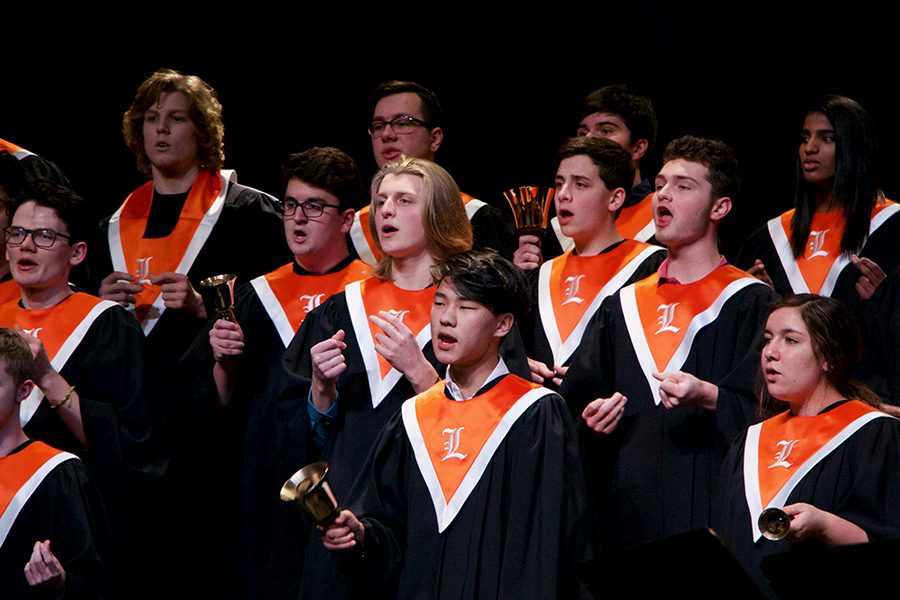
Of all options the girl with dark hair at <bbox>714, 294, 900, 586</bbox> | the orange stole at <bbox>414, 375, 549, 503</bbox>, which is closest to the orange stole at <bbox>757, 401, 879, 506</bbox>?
the girl with dark hair at <bbox>714, 294, 900, 586</bbox>

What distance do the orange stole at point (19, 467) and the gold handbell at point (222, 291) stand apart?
2.77 feet

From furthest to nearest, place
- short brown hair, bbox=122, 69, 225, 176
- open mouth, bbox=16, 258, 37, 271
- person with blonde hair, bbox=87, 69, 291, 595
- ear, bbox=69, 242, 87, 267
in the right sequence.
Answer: short brown hair, bbox=122, 69, 225, 176
person with blonde hair, bbox=87, 69, 291, 595
ear, bbox=69, 242, 87, 267
open mouth, bbox=16, 258, 37, 271

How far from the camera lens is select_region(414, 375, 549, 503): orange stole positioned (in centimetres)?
435

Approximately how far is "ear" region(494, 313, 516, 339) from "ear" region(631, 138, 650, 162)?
2224mm

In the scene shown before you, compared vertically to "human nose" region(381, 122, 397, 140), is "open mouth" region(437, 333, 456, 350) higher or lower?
lower

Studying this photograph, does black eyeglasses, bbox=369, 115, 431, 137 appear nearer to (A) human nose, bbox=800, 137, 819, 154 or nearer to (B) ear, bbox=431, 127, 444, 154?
(B) ear, bbox=431, 127, 444, 154

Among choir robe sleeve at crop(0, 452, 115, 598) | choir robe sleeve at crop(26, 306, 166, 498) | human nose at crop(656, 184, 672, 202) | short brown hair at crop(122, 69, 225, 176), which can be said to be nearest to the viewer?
choir robe sleeve at crop(0, 452, 115, 598)

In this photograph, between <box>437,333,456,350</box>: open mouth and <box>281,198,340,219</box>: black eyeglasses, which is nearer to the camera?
<box>437,333,456,350</box>: open mouth

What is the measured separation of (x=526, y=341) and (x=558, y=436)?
131 cm

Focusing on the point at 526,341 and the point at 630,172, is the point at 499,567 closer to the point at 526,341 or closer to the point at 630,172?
the point at 526,341

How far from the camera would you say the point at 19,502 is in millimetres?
4730

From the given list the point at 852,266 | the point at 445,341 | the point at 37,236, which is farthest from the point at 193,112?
the point at 852,266

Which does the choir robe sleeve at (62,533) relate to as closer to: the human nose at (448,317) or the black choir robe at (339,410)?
the black choir robe at (339,410)

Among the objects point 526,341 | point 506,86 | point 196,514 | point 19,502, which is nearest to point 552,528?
point 526,341
